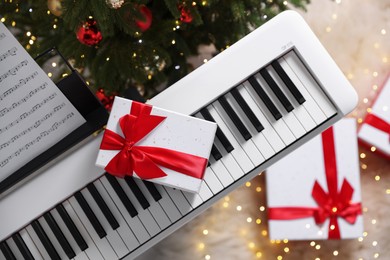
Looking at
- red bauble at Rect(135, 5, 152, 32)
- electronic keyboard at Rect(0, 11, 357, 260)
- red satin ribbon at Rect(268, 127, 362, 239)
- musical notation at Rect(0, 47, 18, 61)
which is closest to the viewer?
musical notation at Rect(0, 47, 18, 61)

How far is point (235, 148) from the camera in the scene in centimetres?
105

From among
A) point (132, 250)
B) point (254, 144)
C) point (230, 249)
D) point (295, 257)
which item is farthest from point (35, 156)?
point (295, 257)

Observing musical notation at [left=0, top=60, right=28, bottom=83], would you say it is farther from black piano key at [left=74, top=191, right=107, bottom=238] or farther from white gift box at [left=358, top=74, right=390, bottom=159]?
white gift box at [left=358, top=74, right=390, bottom=159]

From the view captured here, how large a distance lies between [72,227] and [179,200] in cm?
23

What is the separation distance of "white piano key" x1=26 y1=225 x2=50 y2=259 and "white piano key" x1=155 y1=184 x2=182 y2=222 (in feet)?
0.86

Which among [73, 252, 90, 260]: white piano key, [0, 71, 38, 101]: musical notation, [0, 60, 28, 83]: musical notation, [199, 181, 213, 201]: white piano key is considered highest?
[0, 60, 28, 83]: musical notation

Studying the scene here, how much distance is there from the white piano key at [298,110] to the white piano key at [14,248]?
638 mm

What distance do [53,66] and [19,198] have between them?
28cm

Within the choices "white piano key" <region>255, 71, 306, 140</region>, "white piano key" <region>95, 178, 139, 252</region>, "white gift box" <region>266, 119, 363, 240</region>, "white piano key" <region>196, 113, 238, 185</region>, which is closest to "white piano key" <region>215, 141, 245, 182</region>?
"white piano key" <region>196, 113, 238, 185</region>

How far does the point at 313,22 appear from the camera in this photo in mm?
1845

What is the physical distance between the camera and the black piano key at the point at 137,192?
1.05 m

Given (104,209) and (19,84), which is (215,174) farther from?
(19,84)

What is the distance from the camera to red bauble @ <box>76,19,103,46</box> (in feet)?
4.14

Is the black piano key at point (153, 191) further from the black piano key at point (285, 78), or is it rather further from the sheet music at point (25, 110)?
the black piano key at point (285, 78)
